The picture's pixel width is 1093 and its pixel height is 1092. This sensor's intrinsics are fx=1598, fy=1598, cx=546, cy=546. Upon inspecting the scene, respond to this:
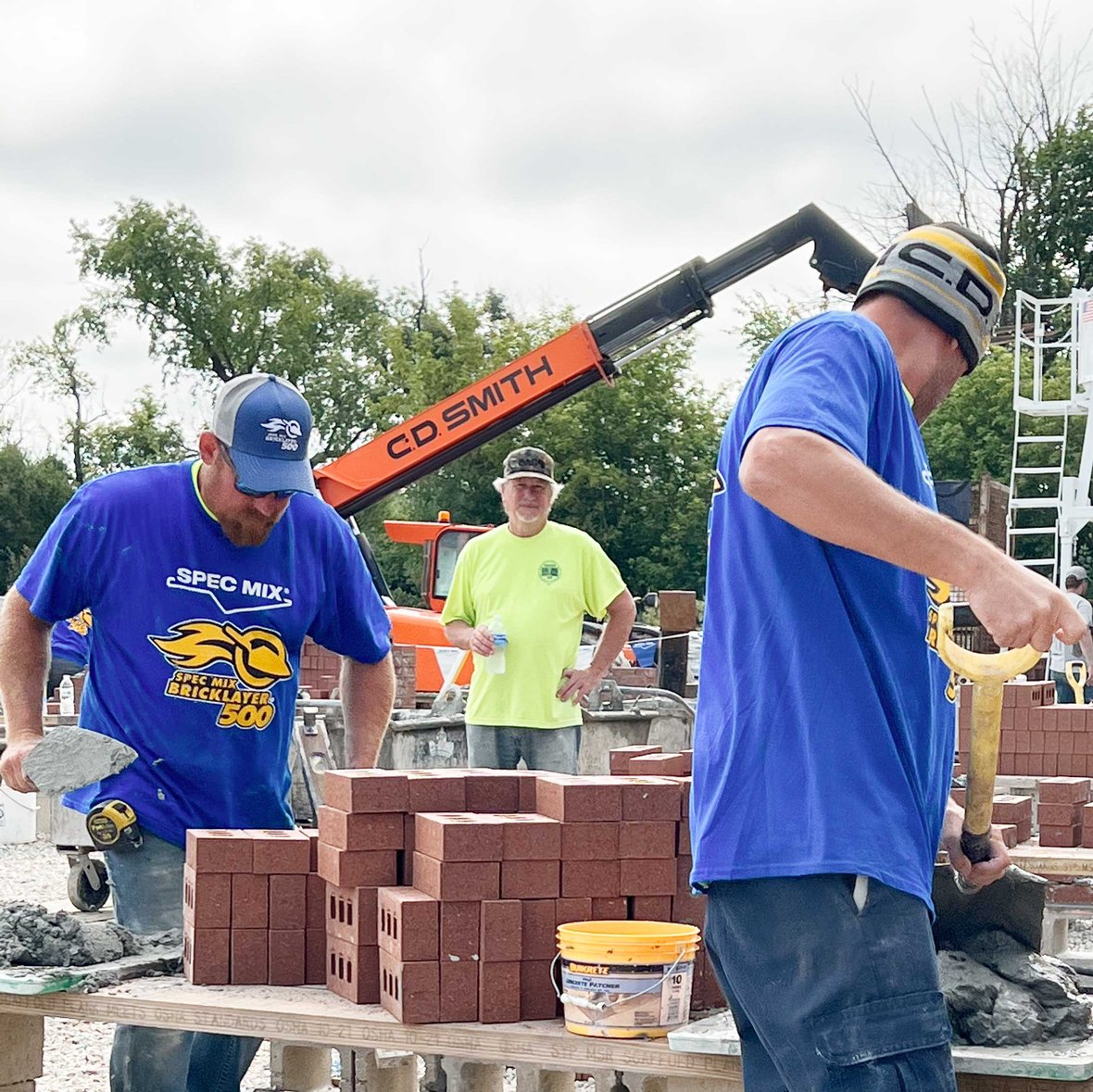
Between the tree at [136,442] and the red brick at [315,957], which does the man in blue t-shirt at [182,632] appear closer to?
the red brick at [315,957]

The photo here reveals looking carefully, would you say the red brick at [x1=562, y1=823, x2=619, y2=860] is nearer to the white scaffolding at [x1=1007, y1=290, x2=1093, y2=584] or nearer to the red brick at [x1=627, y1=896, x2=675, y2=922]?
the red brick at [x1=627, y1=896, x2=675, y2=922]

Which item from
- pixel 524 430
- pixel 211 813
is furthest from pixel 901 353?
pixel 524 430

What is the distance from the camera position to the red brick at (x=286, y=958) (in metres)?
3.79

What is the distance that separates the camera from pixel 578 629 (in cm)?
775

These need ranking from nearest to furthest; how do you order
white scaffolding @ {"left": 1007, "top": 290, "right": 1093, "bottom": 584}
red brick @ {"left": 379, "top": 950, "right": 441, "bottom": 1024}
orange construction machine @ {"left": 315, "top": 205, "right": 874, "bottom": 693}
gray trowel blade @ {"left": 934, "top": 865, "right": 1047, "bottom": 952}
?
1. gray trowel blade @ {"left": 934, "top": 865, "right": 1047, "bottom": 952}
2. red brick @ {"left": 379, "top": 950, "right": 441, "bottom": 1024}
3. orange construction machine @ {"left": 315, "top": 205, "right": 874, "bottom": 693}
4. white scaffolding @ {"left": 1007, "top": 290, "right": 1093, "bottom": 584}

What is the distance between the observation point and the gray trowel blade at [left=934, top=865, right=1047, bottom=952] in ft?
10.5

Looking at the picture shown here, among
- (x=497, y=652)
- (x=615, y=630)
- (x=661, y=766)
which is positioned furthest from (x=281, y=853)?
(x=615, y=630)

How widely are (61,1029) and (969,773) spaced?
215 inches

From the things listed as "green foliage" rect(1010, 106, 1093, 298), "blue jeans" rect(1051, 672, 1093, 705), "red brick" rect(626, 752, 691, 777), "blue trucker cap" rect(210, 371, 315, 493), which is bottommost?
"blue jeans" rect(1051, 672, 1093, 705)

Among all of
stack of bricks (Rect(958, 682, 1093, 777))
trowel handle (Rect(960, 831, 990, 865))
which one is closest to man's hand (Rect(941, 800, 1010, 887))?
trowel handle (Rect(960, 831, 990, 865))

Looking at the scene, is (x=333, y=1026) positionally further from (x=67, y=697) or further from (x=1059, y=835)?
(x=67, y=697)

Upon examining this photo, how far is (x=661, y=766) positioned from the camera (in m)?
5.09

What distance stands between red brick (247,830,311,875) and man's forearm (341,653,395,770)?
2.03 feet

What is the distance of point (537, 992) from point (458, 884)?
31 cm
